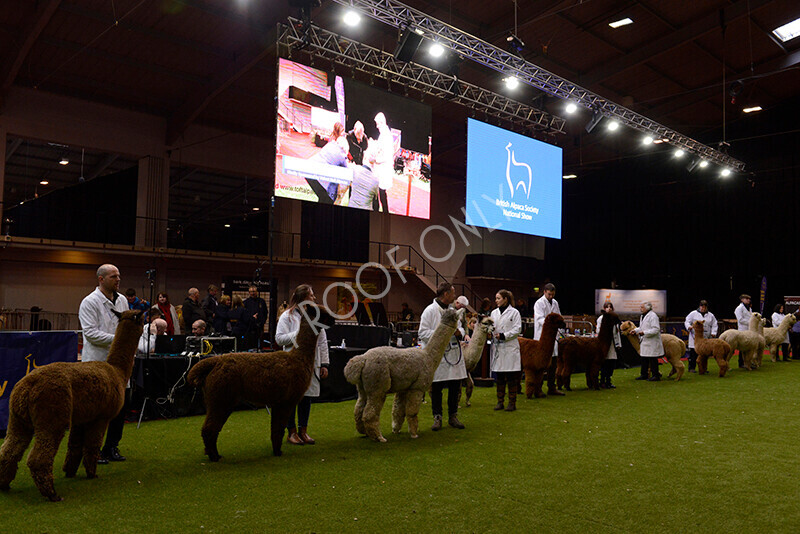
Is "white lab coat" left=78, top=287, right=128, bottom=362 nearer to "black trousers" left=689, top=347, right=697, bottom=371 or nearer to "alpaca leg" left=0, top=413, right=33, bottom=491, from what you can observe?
"alpaca leg" left=0, top=413, right=33, bottom=491

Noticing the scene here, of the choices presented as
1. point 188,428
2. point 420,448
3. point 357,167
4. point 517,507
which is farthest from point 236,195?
point 517,507

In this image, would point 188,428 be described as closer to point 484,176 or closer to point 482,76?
point 484,176

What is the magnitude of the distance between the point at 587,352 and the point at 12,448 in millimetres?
7985

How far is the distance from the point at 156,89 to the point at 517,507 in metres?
15.6

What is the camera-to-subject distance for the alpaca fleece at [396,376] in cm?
561

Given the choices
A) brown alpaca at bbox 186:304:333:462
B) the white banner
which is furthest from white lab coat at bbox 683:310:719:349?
brown alpaca at bbox 186:304:333:462

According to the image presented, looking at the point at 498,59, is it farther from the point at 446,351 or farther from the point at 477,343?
the point at 446,351

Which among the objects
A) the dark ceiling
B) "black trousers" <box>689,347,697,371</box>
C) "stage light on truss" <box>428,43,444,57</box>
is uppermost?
the dark ceiling

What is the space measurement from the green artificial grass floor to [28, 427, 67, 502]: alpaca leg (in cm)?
10

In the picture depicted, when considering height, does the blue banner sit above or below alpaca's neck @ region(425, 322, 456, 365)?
below

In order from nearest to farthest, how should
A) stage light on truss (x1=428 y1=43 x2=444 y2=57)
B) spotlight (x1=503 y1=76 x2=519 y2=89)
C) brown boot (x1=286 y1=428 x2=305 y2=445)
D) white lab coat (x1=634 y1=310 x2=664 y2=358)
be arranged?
brown boot (x1=286 y1=428 x2=305 y2=445) → stage light on truss (x1=428 y1=43 x2=444 y2=57) → white lab coat (x1=634 y1=310 x2=664 y2=358) → spotlight (x1=503 y1=76 x2=519 y2=89)

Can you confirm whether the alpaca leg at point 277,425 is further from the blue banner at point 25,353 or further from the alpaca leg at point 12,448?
the blue banner at point 25,353

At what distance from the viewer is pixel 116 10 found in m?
11.8

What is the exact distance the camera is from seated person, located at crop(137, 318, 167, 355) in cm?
690
